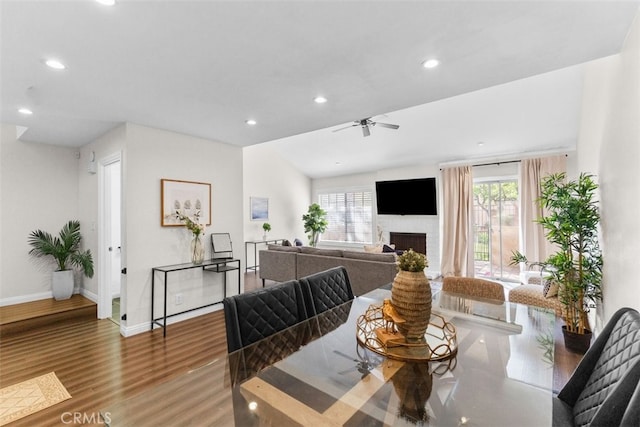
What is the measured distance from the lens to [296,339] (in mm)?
1627

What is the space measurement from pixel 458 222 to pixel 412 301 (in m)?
5.14

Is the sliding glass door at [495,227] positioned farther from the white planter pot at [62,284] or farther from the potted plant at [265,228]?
the white planter pot at [62,284]

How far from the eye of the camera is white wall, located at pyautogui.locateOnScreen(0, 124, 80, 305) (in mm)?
3623

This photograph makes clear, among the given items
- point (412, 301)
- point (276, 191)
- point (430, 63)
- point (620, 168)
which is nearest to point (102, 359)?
point (412, 301)

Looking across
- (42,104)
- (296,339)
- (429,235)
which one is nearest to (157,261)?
(42,104)

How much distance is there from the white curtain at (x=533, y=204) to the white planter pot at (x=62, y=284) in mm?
7243

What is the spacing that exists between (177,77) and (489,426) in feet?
8.61

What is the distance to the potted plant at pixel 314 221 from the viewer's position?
7738mm

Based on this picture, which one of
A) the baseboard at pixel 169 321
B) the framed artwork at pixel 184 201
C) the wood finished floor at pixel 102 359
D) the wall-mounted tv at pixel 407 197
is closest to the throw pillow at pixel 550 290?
the wood finished floor at pixel 102 359

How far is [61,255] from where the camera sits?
382cm

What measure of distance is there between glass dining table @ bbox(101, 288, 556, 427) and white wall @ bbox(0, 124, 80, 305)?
411 centimetres

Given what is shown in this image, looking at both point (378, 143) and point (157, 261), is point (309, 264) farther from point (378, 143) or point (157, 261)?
point (378, 143)

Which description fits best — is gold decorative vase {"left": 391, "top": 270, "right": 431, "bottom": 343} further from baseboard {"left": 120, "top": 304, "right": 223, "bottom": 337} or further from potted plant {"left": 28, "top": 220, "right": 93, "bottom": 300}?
potted plant {"left": 28, "top": 220, "right": 93, "bottom": 300}

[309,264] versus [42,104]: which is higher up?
[42,104]
